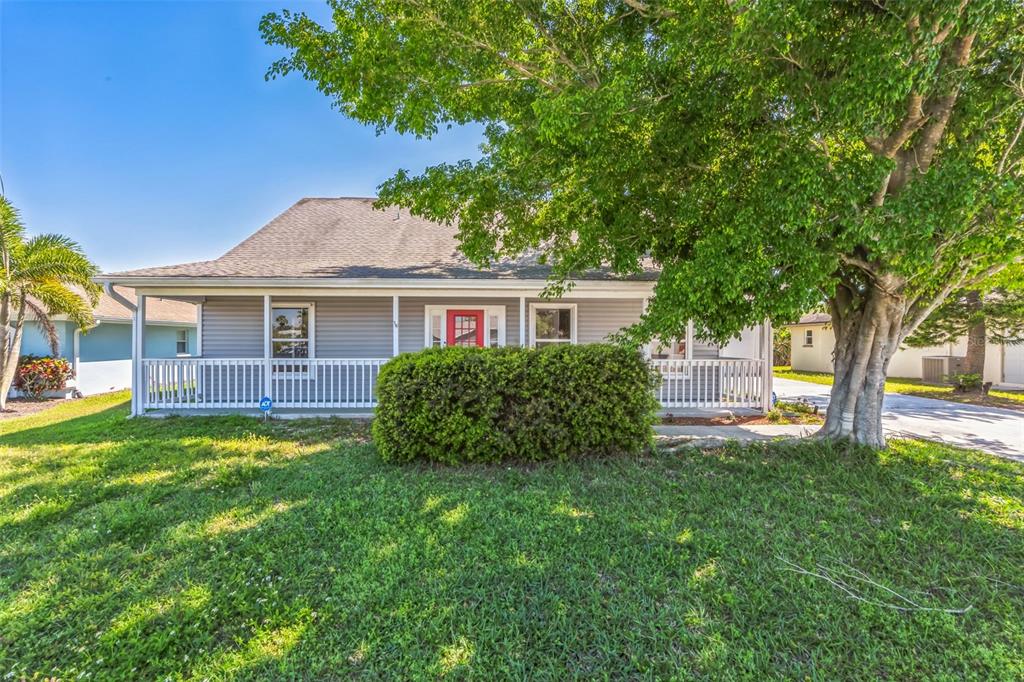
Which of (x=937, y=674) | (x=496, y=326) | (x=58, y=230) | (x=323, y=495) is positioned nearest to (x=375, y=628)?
(x=323, y=495)

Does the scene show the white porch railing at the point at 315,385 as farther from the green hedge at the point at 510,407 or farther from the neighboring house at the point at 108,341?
the neighboring house at the point at 108,341

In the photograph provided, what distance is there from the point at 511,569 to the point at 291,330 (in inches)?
375

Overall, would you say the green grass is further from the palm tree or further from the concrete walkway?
the palm tree

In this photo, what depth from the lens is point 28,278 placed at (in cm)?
1056

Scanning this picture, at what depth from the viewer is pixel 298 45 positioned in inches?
215

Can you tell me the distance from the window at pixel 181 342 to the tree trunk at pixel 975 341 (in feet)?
95.3

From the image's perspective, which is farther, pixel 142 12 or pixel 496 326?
pixel 496 326

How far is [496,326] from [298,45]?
6.77 metres

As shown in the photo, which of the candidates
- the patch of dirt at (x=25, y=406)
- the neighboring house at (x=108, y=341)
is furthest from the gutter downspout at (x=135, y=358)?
the patch of dirt at (x=25, y=406)

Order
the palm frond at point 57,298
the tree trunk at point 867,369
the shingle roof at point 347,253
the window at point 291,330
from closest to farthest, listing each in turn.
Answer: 1. the tree trunk at point 867,369
2. the shingle roof at point 347,253
3. the window at point 291,330
4. the palm frond at point 57,298

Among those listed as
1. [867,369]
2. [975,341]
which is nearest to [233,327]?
[867,369]

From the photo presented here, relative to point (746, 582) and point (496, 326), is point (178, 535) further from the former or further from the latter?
point (496, 326)

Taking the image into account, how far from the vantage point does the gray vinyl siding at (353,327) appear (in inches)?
412

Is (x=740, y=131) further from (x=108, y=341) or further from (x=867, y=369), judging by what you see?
(x=108, y=341)
